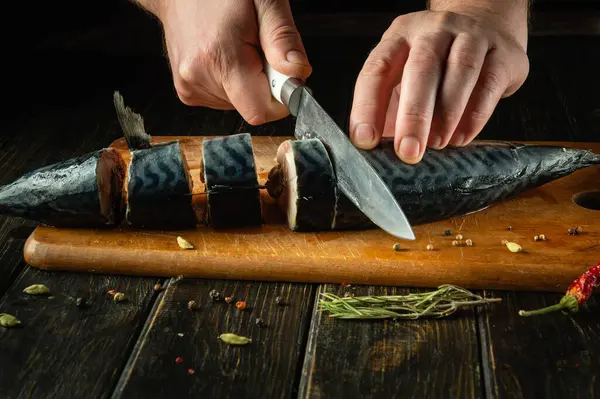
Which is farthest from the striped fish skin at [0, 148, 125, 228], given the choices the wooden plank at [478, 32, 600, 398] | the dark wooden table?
the wooden plank at [478, 32, 600, 398]

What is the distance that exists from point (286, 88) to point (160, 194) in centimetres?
53

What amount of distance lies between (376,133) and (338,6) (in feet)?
9.34

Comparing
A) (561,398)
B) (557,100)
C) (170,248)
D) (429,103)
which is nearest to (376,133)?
(429,103)

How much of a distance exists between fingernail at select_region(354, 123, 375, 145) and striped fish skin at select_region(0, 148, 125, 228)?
833 mm

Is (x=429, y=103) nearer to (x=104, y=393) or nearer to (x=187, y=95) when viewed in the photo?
(x=187, y=95)

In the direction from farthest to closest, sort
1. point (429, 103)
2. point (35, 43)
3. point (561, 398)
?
point (35, 43) → point (429, 103) → point (561, 398)

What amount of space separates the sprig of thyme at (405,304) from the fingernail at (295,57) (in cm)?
77

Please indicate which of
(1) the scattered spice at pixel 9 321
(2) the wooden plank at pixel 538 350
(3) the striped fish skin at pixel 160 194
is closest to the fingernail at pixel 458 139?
(2) the wooden plank at pixel 538 350

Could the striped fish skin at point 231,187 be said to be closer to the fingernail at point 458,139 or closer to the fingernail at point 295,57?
the fingernail at point 295,57

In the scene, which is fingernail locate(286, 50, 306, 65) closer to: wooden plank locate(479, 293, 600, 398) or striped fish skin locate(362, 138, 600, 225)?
striped fish skin locate(362, 138, 600, 225)

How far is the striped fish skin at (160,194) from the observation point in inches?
115

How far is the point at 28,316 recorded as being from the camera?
2.58 metres

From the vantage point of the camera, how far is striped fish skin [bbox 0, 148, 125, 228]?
294 centimetres

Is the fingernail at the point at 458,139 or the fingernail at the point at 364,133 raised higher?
the fingernail at the point at 364,133
